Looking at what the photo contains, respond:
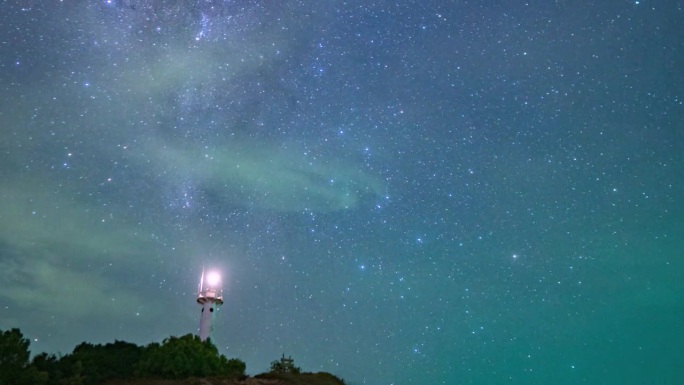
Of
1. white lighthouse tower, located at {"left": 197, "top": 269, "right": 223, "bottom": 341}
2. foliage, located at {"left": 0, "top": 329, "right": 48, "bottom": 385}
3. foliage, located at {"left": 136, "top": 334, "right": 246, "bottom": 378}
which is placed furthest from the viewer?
white lighthouse tower, located at {"left": 197, "top": 269, "right": 223, "bottom": 341}

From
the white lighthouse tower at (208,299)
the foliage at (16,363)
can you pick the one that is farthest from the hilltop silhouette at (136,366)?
the white lighthouse tower at (208,299)

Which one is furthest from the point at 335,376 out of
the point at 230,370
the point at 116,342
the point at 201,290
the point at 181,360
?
the point at 201,290

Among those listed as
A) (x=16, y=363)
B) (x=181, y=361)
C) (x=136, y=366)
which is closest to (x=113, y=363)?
(x=136, y=366)

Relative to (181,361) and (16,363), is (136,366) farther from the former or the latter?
(16,363)

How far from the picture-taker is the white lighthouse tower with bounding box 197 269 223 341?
34719mm

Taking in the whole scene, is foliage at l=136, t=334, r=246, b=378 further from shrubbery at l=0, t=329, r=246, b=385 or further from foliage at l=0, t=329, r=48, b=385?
foliage at l=0, t=329, r=48, b=385

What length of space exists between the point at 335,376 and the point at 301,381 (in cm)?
355

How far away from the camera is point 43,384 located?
59.8 feet

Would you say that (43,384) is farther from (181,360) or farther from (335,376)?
(335,376)

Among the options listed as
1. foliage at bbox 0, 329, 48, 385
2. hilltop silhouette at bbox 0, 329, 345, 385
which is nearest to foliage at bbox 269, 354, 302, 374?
hilltop silhouette at bbox 0, 329, 345, 385

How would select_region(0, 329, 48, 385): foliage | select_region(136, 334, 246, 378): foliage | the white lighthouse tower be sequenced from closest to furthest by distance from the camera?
select_region(0, 329, 48, 385): foliage → select_region(136, 334, 246, 378): foliage → the white lighthouse tower

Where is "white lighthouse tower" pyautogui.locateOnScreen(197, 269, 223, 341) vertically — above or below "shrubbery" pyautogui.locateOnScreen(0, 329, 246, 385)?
above

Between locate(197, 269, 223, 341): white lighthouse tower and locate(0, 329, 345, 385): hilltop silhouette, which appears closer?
locate(0, 329, 345, 385): hilltop silhouette

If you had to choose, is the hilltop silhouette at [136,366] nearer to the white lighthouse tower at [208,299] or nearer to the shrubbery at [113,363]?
the shrubbery at [113,363]
